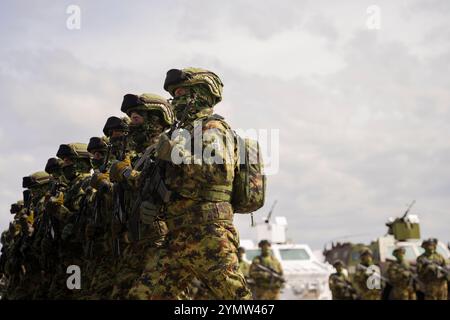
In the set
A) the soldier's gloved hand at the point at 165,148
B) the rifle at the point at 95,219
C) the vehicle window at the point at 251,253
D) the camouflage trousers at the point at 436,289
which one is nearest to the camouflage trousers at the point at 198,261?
the soldier's gloved hand at the point at 165,148

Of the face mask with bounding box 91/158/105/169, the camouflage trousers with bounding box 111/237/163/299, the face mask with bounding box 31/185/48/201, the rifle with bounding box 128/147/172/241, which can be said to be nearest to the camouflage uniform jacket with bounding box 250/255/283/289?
the face mask with bounding box 31/185/48/201

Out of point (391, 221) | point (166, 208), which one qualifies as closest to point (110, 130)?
point (166, 208)

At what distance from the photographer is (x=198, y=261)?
475 centimetres

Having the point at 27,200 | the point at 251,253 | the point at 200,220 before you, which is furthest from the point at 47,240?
the point at 251,253

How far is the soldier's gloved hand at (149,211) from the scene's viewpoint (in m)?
5.28

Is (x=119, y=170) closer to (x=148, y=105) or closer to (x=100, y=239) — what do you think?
(x=148, y=105)

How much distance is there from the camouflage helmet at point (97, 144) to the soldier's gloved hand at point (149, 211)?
3.58m

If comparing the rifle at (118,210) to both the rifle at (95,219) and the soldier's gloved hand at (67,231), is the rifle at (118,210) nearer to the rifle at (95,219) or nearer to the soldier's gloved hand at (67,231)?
the rifle at (95,219)

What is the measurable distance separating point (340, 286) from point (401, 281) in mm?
1580
